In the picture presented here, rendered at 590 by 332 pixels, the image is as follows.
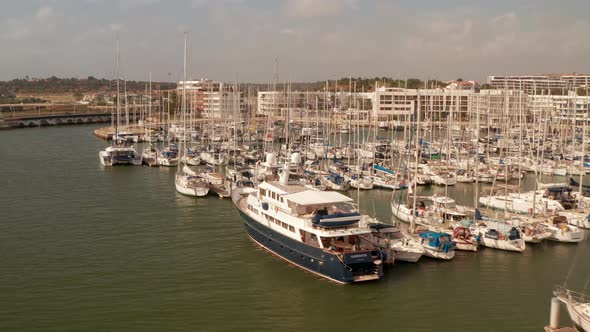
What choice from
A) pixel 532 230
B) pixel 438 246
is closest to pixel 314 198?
pixel 438 246

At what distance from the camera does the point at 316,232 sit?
821 inches

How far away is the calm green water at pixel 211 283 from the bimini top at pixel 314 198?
106 inches

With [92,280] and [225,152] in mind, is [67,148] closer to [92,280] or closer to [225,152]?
[225,152]

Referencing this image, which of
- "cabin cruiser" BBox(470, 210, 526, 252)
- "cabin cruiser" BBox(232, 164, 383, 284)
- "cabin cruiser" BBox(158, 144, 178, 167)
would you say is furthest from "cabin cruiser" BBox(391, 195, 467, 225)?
"cabin cruiser" BBox(158, 144, 178, 167)

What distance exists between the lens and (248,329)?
57.1 feet

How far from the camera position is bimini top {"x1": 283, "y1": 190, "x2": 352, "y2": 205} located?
22.3 metres

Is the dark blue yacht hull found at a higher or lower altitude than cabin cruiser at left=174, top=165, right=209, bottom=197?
lower

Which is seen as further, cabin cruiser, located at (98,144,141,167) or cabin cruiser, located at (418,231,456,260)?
cabin cruiser, located at (98,144,141,167)

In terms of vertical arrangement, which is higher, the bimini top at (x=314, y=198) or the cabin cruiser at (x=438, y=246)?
the bimini top at (x=314, y=198)

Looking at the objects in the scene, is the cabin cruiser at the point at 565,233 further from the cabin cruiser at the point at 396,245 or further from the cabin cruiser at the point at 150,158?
the cabin cruiser at the point at 150,158

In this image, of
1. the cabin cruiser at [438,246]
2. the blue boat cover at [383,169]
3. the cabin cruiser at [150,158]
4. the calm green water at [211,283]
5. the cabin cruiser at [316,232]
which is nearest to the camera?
the calm green water at [211,283]

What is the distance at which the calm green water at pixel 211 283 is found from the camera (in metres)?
18.0

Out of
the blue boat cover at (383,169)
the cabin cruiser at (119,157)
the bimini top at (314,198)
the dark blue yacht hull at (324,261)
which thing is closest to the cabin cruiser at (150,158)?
the cabin cruiser at (119,157)

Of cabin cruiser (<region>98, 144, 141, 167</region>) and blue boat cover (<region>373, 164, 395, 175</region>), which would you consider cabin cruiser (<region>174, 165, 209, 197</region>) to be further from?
cabin cruiser (<region>98, 144, 141, 167</region>)
